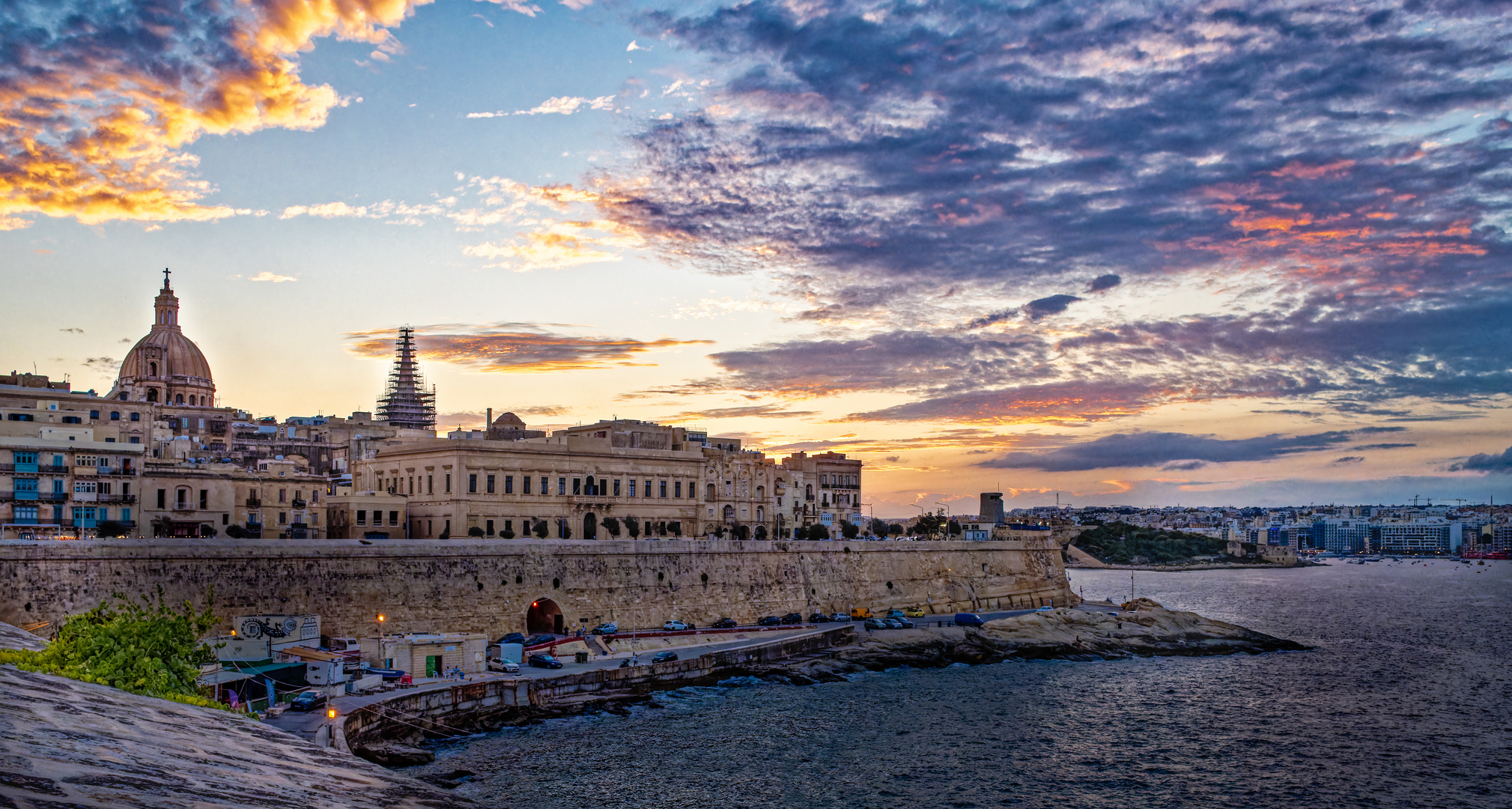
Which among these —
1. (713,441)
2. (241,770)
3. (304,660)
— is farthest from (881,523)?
(241,770)

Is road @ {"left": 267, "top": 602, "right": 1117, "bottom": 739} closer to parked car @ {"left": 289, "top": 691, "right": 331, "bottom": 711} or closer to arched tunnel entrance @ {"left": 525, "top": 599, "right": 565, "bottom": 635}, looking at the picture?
parked car @ {"left": 289, "top": 691, "right": 331, "bottom": 711}

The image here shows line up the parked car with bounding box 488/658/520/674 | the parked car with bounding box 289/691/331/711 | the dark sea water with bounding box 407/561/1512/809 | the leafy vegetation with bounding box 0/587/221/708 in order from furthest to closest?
the parked car with bounding box 488/658/520/674 → the parked car with bounding box 289/691/331/711 → the dark sea water with bounding box 407/561/1512/809 → the leafy vegetation with bounding box 0/587/221/708

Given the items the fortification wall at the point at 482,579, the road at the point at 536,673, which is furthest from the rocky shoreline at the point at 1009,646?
the fortification wall at the point at 482,579

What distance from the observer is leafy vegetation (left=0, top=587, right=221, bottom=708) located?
735 inches

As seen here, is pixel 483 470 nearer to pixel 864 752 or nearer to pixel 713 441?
pixel 864 752

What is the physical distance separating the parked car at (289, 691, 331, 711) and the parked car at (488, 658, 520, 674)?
7777 mm

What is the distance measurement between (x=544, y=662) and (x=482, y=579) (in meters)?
6.69

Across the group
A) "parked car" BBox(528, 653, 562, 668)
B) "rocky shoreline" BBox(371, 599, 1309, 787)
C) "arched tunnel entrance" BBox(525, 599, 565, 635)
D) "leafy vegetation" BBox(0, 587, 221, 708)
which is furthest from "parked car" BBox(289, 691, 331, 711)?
"arched tunnel entrance" BBox(525, 599, 565, 635)

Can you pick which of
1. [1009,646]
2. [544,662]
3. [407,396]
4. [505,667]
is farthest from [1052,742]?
[407,396]

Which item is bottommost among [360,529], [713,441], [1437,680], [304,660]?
[1437,680]

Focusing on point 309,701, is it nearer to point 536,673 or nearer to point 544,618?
point 536,673

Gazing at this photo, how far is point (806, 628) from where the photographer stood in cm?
5491

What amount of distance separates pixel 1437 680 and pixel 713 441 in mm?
56445

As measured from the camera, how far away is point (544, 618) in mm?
50000
